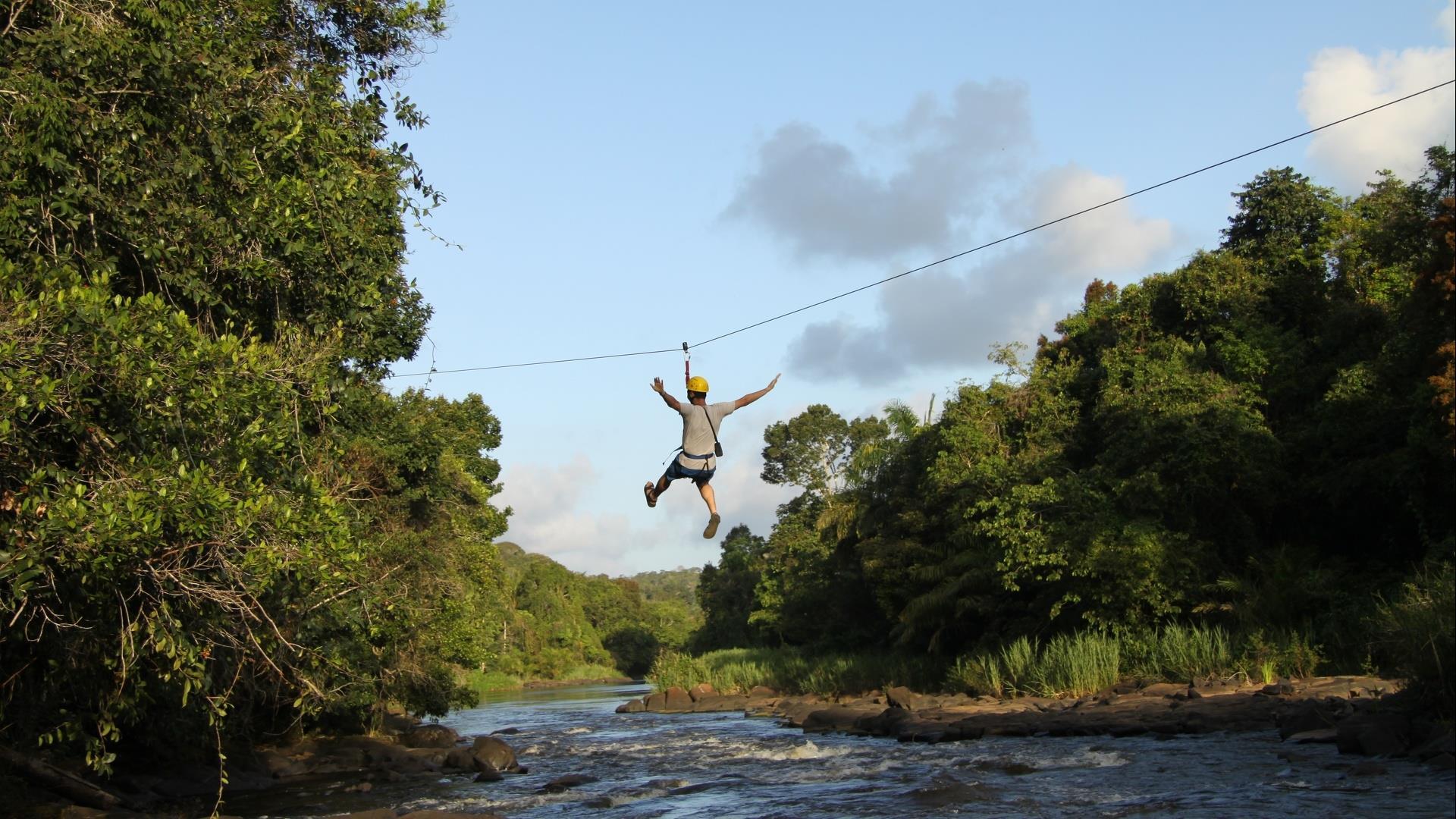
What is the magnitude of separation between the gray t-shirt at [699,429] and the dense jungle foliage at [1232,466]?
9778 millimetres

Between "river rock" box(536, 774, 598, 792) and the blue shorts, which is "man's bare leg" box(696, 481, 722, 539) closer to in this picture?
the blue shorts

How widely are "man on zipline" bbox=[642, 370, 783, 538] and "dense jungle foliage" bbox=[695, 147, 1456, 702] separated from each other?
9582 millimetres

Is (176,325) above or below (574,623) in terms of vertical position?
below

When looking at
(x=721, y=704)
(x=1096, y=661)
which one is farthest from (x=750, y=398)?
(x=721, y=704)

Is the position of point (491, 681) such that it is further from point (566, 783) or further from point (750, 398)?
point (750, 398)

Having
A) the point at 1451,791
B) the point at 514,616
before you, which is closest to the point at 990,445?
the point at 1451,791

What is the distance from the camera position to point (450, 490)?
1190 inches

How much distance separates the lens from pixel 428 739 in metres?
27.9

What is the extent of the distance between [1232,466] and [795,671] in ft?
73.8

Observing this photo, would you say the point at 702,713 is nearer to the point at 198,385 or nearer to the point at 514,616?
the point at 198,385

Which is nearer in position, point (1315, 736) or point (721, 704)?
point (1315, 736)

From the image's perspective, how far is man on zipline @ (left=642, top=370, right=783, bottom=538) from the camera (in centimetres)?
1419

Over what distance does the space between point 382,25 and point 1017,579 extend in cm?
2271

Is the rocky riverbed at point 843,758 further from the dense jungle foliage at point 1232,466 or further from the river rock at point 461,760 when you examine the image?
the dense jungle foliage at point 1232,466
